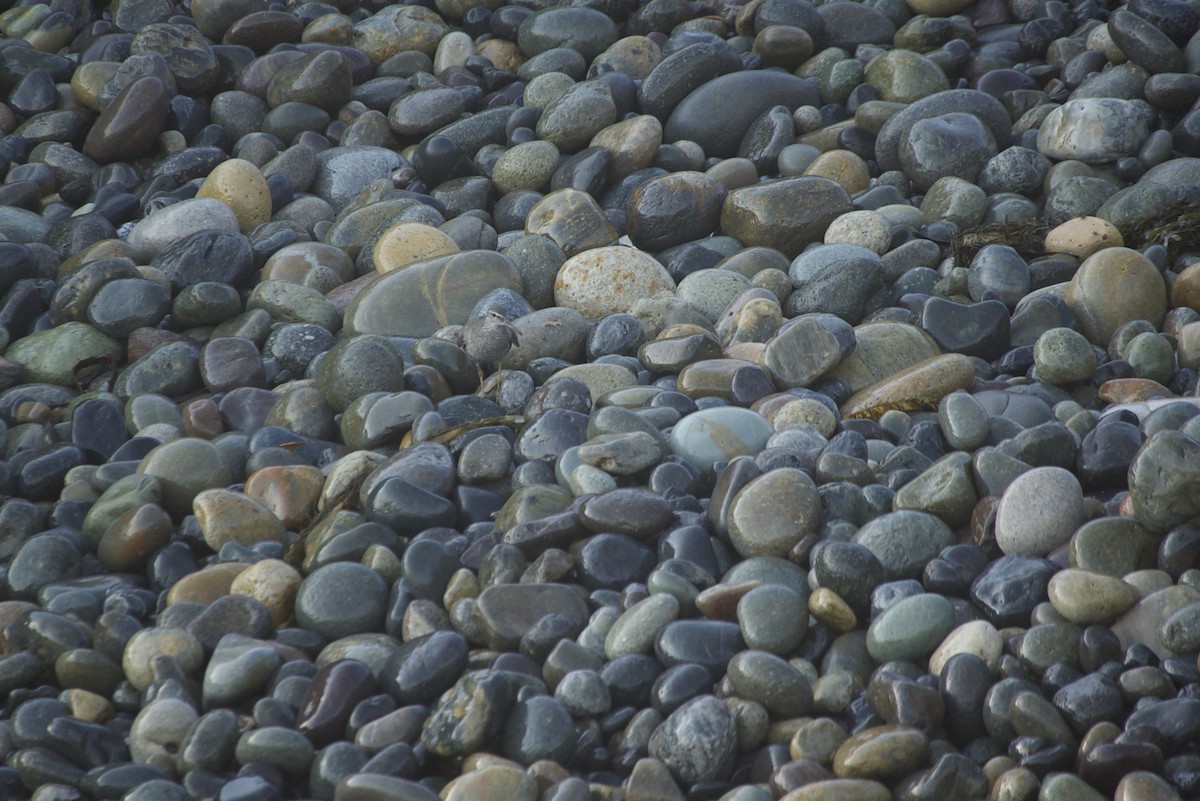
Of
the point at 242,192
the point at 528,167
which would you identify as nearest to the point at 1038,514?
the point at 528,167

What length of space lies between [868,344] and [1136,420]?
1146 mm

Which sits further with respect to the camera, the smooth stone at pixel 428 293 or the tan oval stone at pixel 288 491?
the smooth stone at pixel 428 293

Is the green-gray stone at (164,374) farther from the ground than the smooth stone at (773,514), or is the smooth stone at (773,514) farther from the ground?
the smooth stone at (773,514)

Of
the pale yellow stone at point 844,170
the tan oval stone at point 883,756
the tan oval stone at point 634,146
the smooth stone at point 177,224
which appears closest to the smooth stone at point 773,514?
the tan oval stone at point 883,756

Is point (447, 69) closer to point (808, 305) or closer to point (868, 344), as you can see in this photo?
point (808, 305)

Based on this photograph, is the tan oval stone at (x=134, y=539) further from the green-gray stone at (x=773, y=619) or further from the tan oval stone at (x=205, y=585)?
the green-gray stone at (x=773, y=619)

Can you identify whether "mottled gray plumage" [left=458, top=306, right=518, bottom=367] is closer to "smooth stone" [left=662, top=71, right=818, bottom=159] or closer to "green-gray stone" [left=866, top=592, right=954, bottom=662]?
"green-gray stone" [left=866, top=592, right=954, bottom=662]

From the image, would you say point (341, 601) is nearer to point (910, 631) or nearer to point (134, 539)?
point (134, 539)

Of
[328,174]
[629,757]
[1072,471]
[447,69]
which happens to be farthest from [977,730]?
[447,69]

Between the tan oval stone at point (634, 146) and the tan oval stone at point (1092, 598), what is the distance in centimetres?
408

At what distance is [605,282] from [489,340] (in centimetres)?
83

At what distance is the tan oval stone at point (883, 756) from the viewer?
2.33m

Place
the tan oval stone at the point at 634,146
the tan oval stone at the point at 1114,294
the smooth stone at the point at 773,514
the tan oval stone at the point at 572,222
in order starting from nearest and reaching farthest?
1. the smooth stone at the point at 773,514
2. the tan oval stone at the point at 1114,294
3. the tan oval stone at the point at 572,222
4. the tan oval stone at the point at 634,146

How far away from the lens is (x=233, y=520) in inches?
140
